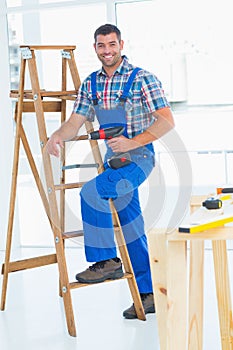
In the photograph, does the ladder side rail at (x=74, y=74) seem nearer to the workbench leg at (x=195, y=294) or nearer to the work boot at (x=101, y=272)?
the work boot at (x=101, y=272)

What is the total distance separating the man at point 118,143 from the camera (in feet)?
12.0

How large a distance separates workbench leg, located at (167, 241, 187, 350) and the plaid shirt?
181cm

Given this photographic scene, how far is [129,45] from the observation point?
18.8ft

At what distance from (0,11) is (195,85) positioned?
5.79 ft

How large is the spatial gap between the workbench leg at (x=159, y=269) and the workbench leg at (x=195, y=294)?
0.40m

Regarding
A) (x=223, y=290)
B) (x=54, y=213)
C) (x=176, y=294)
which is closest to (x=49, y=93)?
(x=54, y=213)

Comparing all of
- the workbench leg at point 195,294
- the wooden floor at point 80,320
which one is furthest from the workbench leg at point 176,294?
the wooden floor at point 80,320

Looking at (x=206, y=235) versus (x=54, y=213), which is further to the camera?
(x=54, y=213)

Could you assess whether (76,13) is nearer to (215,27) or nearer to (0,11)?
(0,11)

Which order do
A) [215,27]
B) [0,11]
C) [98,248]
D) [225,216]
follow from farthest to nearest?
[0,11] < [215,27] < [98,248] < [225,216]

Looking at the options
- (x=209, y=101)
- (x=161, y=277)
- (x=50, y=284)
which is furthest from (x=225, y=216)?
(x=209, y=101)

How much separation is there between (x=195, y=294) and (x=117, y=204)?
1.21 metres

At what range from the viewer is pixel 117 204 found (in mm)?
3865

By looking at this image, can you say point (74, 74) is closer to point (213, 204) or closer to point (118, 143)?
point (118, 143)
